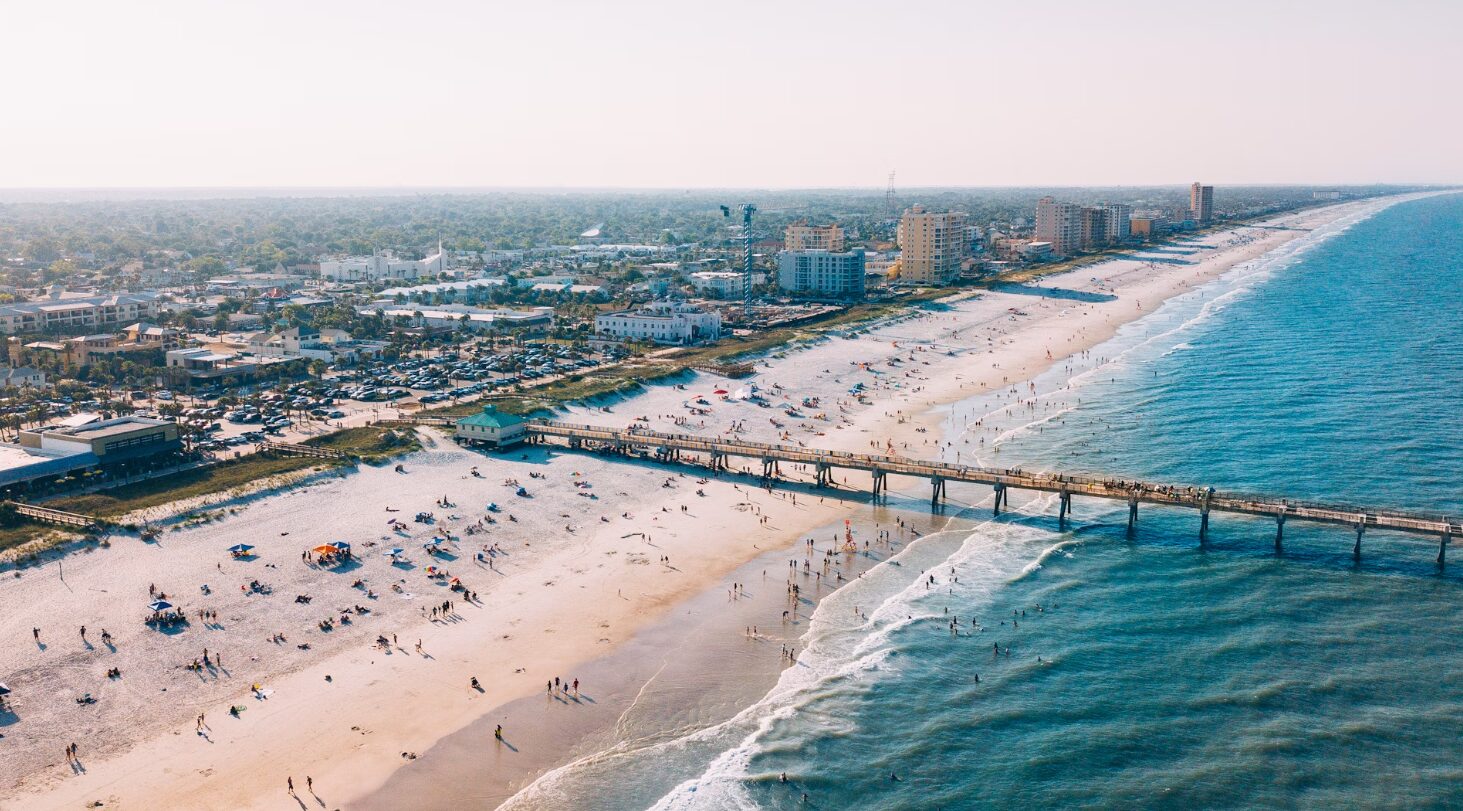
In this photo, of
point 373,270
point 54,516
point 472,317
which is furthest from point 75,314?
point 54,516

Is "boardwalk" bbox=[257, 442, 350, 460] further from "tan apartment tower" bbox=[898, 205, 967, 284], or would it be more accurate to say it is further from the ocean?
"tan apartment tower" bbox=[898, 205, 967, 284]

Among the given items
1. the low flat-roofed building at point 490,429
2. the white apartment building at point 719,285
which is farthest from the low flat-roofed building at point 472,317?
the low flat-roofed building at point 490,429

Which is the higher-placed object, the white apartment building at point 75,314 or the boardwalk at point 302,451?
the white apartment building at point 75,314

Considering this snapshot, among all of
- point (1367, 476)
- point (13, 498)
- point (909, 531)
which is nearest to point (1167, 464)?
point (1367, 476)

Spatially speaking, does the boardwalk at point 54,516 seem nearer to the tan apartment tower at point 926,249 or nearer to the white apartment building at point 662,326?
the white apartment building at point 662,326

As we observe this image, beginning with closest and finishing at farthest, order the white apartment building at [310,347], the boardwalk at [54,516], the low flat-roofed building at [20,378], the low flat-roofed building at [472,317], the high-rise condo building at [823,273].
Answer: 1. the boardwalk at [54,516]
2. the low flat-roofed building at [20,378]
3. the white apartment building at [310,347]
4. the low flat-roofed building at [472,317]
5. the high-rise condo building at [823,273]

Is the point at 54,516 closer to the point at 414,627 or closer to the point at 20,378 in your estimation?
the point at 414,627
